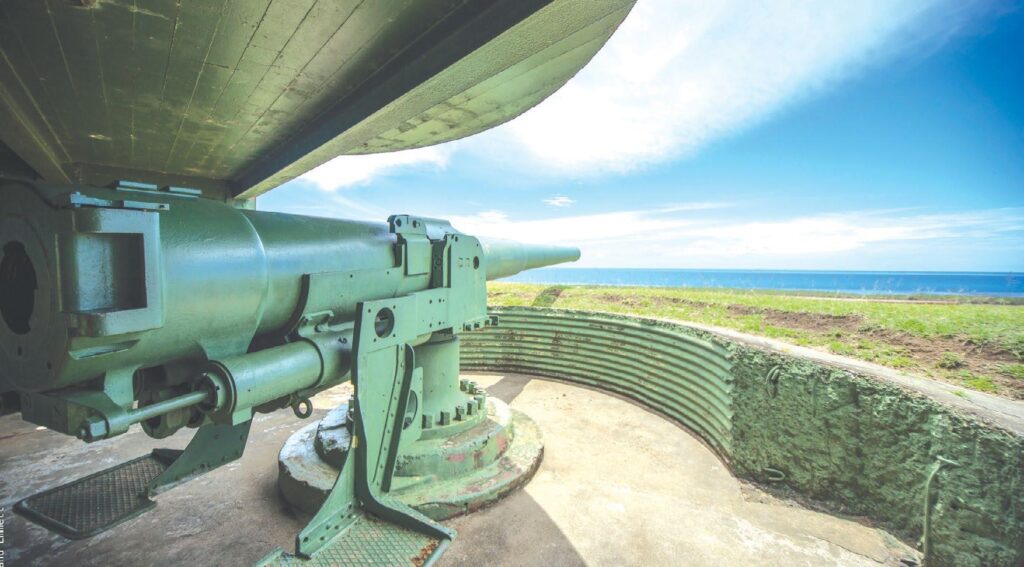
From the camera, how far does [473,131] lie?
584 cm

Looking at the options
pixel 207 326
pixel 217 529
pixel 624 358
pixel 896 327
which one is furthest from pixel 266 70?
pixel 896 327

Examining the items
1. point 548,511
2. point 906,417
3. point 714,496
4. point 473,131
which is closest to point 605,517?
point 548,511

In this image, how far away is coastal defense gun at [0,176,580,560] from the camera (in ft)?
5.64

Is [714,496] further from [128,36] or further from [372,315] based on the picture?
[128,36]

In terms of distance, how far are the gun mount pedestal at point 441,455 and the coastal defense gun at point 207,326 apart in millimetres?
938

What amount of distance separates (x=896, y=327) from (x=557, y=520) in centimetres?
468

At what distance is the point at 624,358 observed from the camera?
784 centimetres

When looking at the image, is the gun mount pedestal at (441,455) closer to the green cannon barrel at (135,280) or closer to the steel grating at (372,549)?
the steel grating at (372,549)

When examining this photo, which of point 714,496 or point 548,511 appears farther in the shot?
point 714,496

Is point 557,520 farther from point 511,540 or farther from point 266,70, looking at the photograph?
point 266,70

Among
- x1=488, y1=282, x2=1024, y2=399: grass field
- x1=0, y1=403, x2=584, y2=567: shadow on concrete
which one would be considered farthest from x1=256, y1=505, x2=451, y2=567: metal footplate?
x1=488, y1=282, x2=1024, y2=399: grass field

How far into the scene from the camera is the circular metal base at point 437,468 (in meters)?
4.23

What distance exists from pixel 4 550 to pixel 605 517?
215 inches

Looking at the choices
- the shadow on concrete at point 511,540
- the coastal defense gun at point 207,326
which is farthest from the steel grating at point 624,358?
the coastal defense gun at point 207,326
